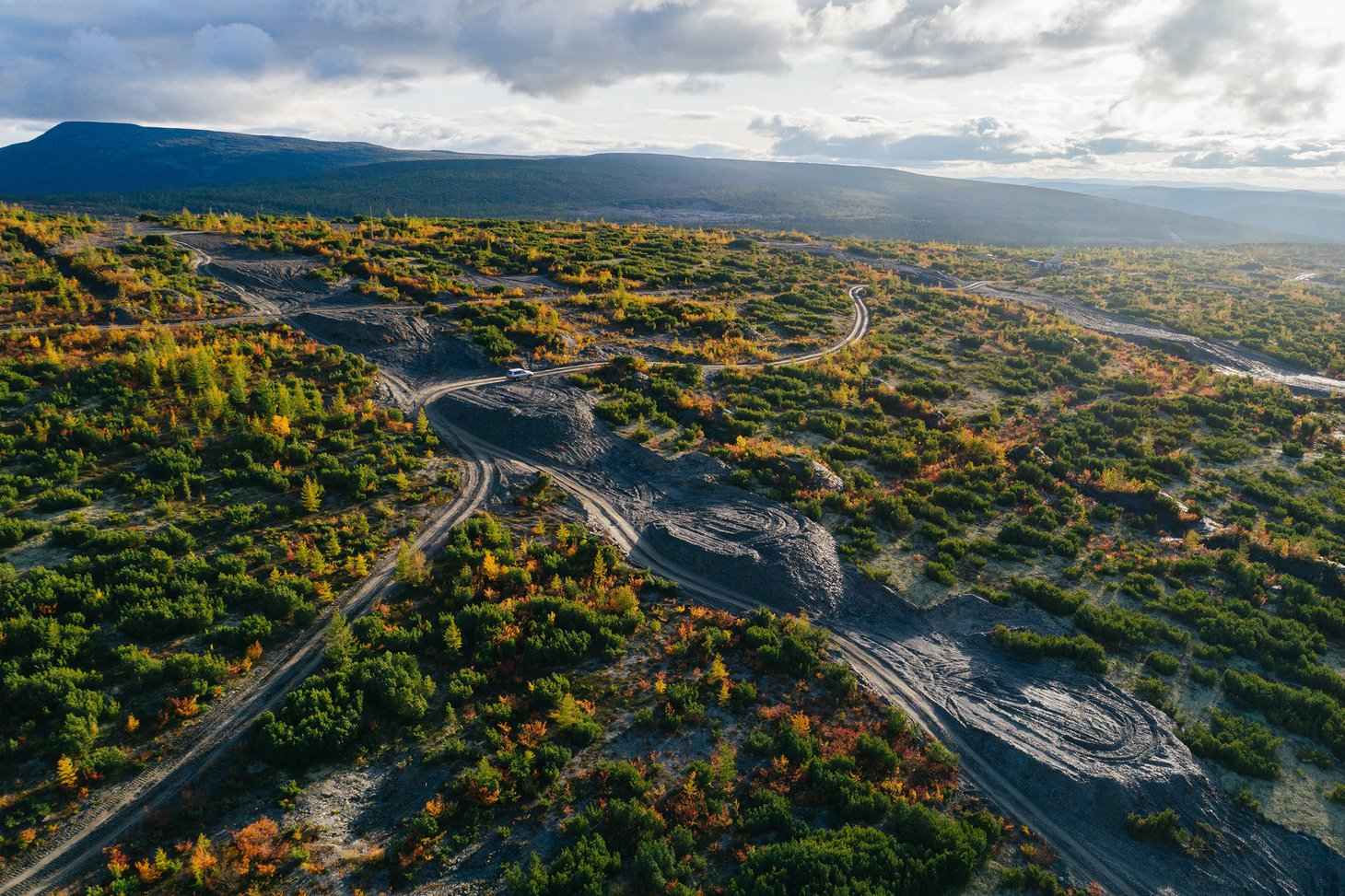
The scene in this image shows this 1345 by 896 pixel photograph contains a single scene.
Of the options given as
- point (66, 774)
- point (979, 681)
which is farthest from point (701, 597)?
point (66, 774)

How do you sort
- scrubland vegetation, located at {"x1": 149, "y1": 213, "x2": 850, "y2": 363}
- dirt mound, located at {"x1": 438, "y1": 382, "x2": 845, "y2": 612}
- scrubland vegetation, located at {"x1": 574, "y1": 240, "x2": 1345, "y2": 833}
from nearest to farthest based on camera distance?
scrubland vegetation, located at {"x1": 574, "y1": 240, "x2": 1345, "y2": 833} → dirt mound, located at {"x1": 438, "y1": 382, "x2": 845, "y2": 612} → scrubland vegetation, located at {"x1": 149, "y1": 213, "x2": 850, "y2": 363}

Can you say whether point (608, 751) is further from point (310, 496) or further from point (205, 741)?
point (310, 496)

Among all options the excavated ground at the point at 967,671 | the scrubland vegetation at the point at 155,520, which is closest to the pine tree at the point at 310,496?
the scrubland vegetation at the point at 155,520

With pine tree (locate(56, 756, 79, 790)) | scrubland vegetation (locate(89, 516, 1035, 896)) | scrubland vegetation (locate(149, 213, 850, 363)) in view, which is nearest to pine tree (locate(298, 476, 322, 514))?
scrubland vegetation (locate(89, 516, 1035, 896))

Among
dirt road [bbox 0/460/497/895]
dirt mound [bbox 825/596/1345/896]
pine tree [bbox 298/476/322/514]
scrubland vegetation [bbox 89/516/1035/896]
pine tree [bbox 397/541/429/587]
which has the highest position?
pine tree [bbox 298/476/322/514]

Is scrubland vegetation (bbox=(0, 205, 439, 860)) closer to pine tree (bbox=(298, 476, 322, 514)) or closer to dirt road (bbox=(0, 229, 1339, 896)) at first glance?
pine tree (bbox=(298, 476, 322, 514))
